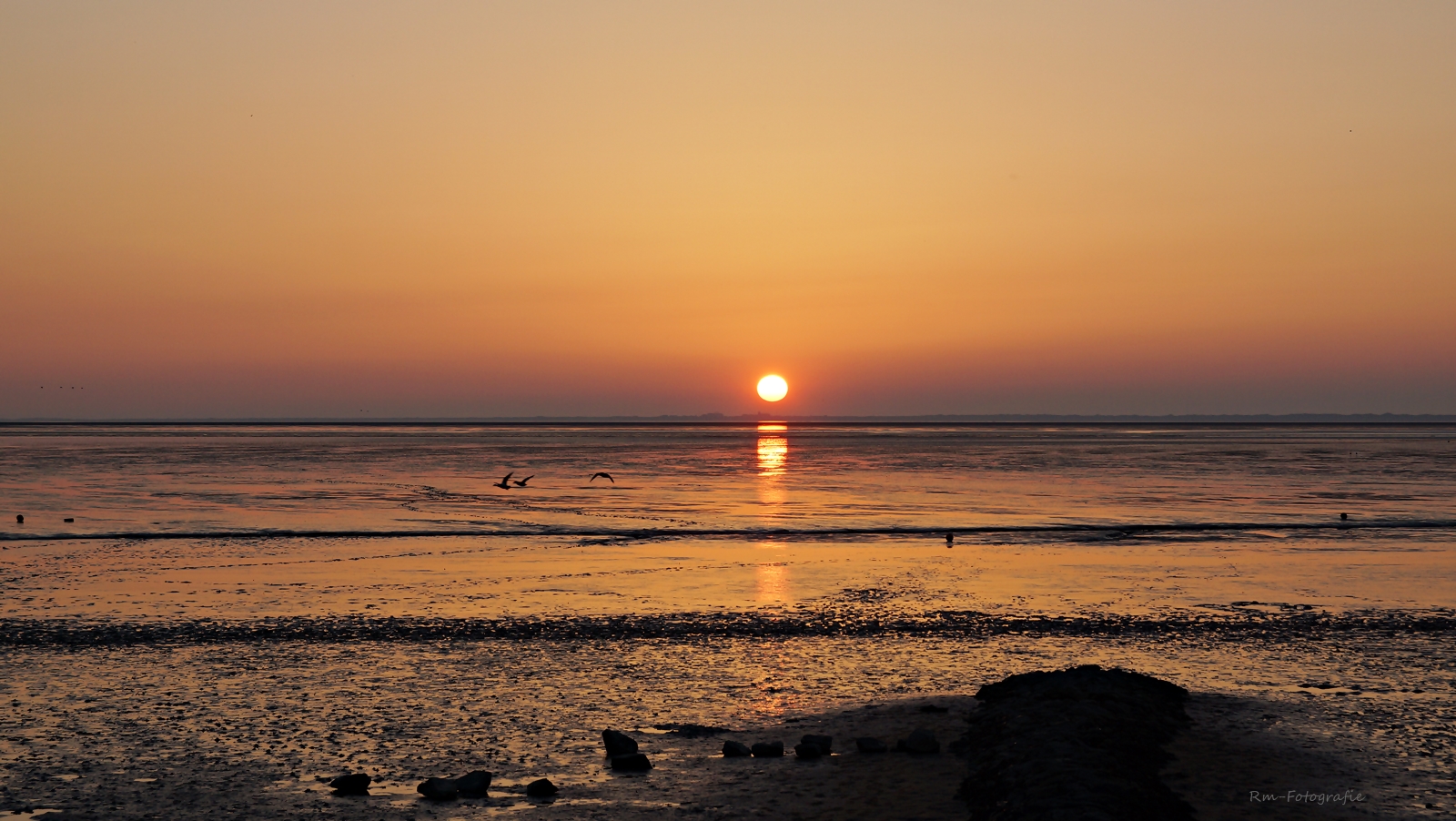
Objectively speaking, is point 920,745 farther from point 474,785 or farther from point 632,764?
point 474,785

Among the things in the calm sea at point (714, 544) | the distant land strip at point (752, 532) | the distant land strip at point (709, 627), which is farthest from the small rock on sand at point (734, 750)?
the distant land strip at point (752, 532)

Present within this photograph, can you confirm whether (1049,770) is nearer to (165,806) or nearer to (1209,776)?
(1209,776)

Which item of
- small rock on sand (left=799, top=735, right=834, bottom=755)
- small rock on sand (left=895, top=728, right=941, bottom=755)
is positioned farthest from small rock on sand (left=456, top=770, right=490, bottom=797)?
small rock on sand (left=895, top=728, right=941, bottom=755)

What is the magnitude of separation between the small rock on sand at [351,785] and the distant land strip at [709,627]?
731 cm

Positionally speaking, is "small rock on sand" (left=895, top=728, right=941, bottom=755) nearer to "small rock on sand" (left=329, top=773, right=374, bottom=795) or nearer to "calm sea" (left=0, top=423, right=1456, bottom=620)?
"small rock on sand" (left=329, top=773, right=374, bottom=795)

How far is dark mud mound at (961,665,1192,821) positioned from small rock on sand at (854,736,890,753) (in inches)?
35.7

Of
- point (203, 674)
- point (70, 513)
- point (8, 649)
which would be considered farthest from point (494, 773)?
point (70, 513)

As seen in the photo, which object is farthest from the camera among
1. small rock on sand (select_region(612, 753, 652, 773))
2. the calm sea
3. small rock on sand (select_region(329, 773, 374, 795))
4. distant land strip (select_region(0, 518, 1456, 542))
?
distant land strip (select_region(0, 518, 1456, 542))

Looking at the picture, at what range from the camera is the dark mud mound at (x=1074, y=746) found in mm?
9875

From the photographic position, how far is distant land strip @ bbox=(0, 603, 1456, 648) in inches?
723

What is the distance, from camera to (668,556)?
96.7ft

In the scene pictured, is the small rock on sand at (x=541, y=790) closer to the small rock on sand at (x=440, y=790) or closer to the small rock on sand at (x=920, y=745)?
the small rock on sand at (x=440, y=790)

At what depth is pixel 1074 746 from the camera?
11.2 m

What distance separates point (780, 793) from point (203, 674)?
9199mm
